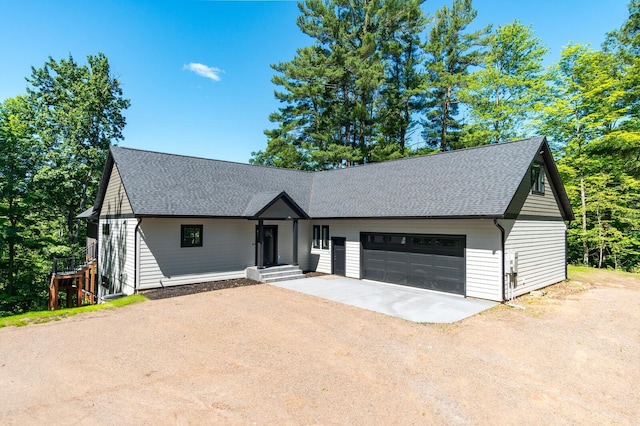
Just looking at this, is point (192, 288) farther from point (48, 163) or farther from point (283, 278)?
point (48, 163)

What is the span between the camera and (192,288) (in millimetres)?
12883

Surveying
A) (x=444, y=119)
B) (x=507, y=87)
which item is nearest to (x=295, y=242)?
(x=444, y=119)

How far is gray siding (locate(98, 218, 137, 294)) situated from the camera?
42.8 ft

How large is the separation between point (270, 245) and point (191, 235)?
414 cm

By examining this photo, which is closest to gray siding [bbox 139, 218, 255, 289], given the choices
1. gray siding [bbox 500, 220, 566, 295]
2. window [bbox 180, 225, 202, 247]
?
window [bbox 180, 225, 202, 247]

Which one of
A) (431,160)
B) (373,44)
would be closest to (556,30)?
(431,160)

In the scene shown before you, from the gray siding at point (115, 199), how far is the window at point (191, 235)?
2.47 m

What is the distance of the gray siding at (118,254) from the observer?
42.8 ft

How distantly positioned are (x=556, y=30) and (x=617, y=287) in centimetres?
1467

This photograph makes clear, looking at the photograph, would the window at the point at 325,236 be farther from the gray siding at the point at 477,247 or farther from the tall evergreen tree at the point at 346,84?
the tall evergreen tree at the point at 346,84

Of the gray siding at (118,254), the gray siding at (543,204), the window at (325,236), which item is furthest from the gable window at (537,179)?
the gray siding at (118,254)

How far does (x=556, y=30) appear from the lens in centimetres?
1805

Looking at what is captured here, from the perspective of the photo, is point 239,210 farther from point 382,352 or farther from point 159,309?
point 382,352

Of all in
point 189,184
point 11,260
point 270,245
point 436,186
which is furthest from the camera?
point 11,260
